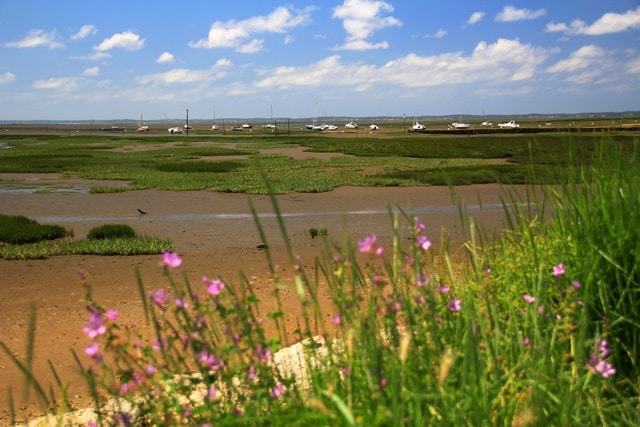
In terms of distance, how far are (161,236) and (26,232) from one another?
3106mm

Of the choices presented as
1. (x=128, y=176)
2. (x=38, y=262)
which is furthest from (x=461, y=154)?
(x=38, y=262)

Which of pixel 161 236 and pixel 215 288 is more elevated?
pixel 215 288

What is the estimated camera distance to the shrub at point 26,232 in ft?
48.5

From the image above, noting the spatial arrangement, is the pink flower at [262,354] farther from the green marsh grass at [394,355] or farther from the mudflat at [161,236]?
the mudflat at [161,236]

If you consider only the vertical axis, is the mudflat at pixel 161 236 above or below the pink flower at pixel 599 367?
below

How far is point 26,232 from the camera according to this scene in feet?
49.6

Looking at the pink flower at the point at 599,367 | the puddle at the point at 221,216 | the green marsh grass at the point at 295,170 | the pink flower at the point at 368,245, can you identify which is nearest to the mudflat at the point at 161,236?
the puddle at the point at 221,216

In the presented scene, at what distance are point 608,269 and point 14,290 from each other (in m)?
9.34

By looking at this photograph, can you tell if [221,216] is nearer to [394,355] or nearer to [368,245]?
[394,355]

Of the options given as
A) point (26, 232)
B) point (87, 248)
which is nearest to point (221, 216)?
point (26, 232)

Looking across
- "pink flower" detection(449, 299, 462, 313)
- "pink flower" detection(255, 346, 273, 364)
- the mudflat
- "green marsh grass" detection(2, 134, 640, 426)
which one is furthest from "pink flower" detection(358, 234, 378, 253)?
"pink flower" detection(449, 299, 462, 313)

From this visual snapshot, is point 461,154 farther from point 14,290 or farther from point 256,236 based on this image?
point 14,290

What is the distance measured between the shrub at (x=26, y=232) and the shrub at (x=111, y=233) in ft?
3.25

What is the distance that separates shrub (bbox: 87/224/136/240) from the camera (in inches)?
581
